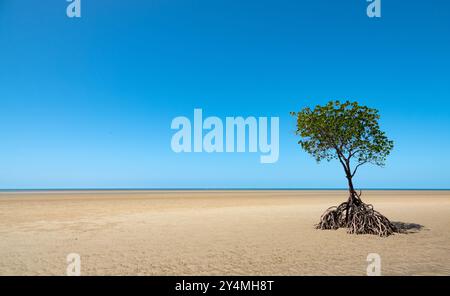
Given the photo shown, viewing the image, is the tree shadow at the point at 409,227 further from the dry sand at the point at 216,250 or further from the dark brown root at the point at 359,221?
the dark brown root at the point at 359,221

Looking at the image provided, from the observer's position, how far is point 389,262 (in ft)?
36.9

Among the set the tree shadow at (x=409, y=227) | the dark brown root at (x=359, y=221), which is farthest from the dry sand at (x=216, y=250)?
the dark brown root at (x=359, y=221)

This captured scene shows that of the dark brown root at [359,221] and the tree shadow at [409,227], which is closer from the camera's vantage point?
the dark brown root at [359,221]

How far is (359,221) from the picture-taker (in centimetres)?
1820

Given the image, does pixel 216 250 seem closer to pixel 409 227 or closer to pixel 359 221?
pixel 359 221

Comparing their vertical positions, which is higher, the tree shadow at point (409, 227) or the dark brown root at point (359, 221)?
the dark brown root at point (359, 221)

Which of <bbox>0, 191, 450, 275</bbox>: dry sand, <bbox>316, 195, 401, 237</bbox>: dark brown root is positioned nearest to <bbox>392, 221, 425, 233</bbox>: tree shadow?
<bbox>0, 191, 450, 275</bbox>: dry sand

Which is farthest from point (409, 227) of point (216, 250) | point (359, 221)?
point (216, 250)

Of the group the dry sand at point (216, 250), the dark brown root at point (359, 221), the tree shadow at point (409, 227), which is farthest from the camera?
the tree shadow at point (409, 227)

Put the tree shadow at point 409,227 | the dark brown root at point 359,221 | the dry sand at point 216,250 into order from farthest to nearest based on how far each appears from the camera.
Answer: the tree shadow at point 409,227
the dark brown root at point 359,221
the dry sand at point 216,250

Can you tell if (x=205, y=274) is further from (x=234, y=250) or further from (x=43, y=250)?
(x=43, y=250)

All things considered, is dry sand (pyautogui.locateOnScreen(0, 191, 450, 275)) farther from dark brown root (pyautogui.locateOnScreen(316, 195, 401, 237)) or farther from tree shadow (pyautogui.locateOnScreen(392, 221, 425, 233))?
dark brown root (pyautogui.locateOnScreen(316, 195, 401, 237))

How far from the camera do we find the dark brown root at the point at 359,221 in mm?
17481
